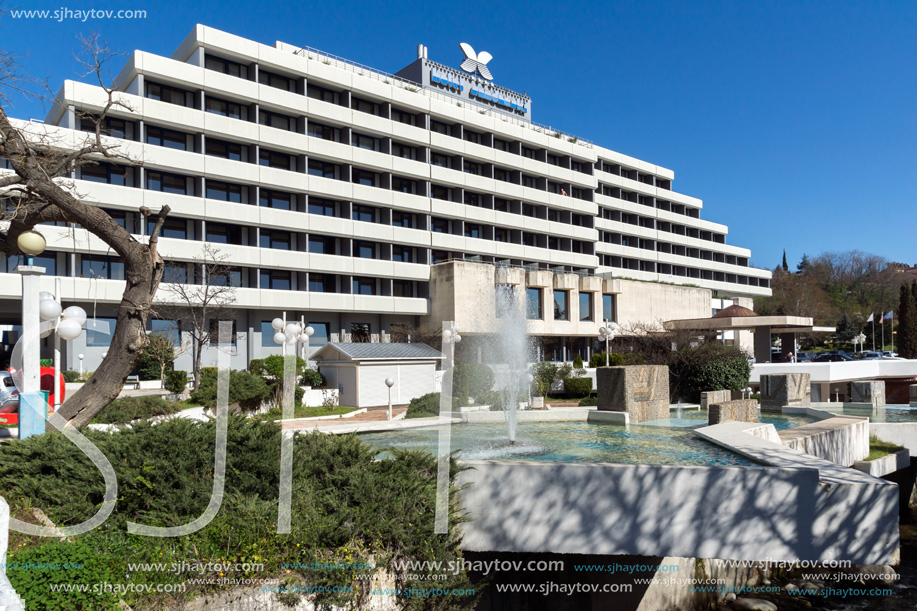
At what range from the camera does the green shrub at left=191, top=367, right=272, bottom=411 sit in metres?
22.5

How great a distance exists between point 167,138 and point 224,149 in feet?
11.5

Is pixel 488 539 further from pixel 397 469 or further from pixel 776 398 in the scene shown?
pixel 776 398

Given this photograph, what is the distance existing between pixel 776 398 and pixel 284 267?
30.3 m

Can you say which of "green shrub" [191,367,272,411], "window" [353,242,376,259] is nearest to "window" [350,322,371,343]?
"window" [353,242,376,259]

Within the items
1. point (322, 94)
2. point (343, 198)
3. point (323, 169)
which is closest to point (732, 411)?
point (343, 198)

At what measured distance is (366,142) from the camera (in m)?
44.6

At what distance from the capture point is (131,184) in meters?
34.3

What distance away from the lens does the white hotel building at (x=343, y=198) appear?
3416cm

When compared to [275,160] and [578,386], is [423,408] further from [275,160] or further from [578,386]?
[275,160]

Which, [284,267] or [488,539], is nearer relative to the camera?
[488,539]

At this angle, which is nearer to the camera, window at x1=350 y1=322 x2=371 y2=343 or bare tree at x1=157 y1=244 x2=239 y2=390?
bare tree at x1=157 y1=244 x2=239 y2=390

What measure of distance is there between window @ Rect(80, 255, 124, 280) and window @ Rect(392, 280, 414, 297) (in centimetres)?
1886

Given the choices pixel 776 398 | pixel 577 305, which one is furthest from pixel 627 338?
pixel 776 398

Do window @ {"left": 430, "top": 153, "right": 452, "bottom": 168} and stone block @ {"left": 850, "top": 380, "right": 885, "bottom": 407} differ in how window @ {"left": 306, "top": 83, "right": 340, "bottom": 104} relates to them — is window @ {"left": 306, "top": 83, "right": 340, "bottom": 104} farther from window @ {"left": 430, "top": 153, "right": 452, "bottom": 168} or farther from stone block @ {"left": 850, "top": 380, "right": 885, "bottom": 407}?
stone block @ {"left": 850, "top": 380, "right": 885, "bottom": 407}
